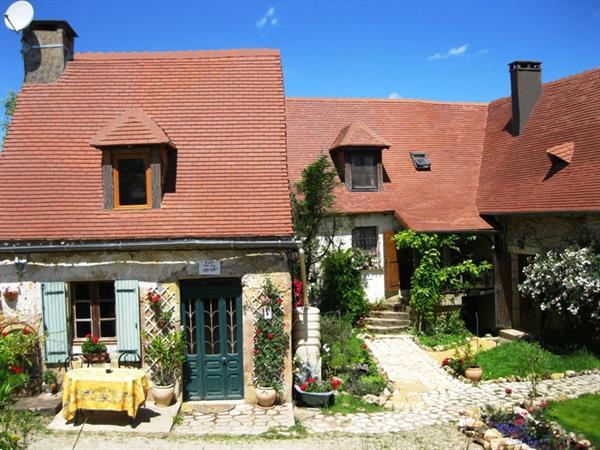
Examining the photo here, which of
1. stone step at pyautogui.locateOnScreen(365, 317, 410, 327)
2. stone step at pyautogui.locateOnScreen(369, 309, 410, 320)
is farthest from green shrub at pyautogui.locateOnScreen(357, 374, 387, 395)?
stone step at pyautogui.locateOnScreen(369, 309, 410, 320)

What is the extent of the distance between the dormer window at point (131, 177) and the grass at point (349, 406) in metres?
5.41

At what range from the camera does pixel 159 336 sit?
33.1ft

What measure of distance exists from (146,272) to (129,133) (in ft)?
9.14

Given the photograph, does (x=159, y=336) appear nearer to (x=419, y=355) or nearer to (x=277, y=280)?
(x=277, y=280)

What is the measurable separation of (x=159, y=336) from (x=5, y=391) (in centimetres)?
285

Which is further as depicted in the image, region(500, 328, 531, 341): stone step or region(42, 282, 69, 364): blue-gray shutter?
region(500, 328, 531, 341): stone step

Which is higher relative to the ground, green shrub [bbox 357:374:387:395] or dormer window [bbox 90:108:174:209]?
dormer window [bbox 90:108:174:209]

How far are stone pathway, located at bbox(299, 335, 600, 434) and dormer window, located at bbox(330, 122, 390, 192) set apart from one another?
20.2 ft

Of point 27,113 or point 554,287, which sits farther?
point 554,287

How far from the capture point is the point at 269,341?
33.4ft

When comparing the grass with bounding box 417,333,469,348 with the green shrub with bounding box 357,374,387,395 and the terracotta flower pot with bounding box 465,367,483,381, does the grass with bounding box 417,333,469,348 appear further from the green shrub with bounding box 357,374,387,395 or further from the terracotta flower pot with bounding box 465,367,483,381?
the green shrub with bounding box 357,374,387,395

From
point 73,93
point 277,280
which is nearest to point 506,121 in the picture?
point 277,280

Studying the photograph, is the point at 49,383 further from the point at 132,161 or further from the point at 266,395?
the point at 132,161

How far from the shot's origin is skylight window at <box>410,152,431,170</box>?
61.3ft
